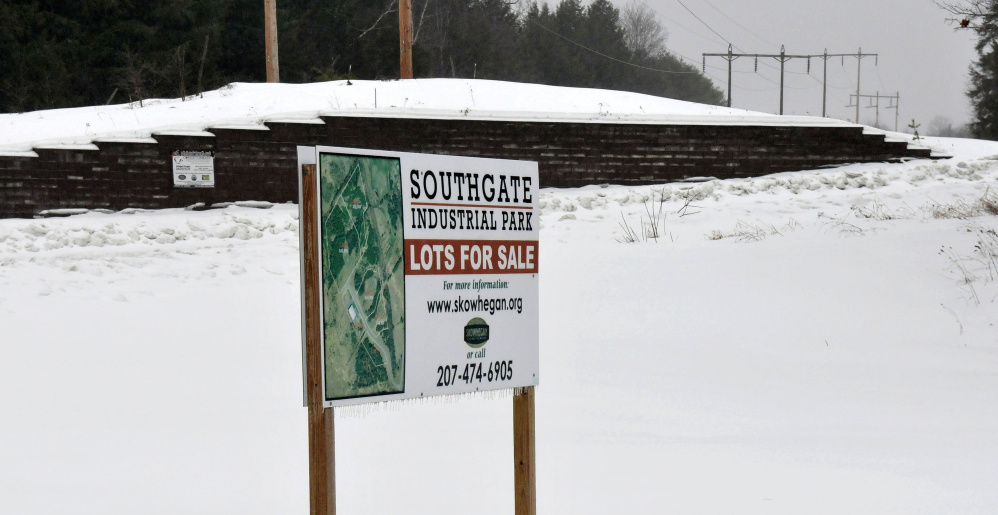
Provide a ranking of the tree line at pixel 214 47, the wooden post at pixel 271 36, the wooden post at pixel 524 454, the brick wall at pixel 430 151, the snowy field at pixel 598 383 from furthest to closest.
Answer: the tree line at pixel 214 47, the wooden post at pixel 271 36, the brick wall at pixel 430 151, the snowy field at pixel 598 383, the wooden post at pixel 524 454

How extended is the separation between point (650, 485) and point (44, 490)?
2912mm

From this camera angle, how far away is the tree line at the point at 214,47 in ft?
83.9

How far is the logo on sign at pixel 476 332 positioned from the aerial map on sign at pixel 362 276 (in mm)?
299

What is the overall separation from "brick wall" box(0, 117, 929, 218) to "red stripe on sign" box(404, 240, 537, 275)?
1149cm

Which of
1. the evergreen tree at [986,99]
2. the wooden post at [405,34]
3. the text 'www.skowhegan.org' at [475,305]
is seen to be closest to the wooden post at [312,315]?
→ the text 'www.skowhegan.org' at [475,305]

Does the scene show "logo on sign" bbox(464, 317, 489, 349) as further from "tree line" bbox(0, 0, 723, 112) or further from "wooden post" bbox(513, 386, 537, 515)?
"tree line" bbox(0, 0, 723, 112)

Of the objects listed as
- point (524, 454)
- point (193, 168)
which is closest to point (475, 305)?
point (524, 454)

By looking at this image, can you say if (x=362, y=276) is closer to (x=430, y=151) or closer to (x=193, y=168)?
(x=430, y=151)

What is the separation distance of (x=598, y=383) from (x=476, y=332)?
3270 millimetres

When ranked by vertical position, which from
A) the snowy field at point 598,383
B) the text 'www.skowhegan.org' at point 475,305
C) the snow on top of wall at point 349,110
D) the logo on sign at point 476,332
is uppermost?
the snow on top of wall at point 349,110

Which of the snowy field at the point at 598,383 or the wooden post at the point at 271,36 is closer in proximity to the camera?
the snowy field at the point at 598,383

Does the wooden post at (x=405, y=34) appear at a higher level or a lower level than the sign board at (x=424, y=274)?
higher

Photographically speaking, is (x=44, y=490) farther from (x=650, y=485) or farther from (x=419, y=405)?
(x=650, y=485)

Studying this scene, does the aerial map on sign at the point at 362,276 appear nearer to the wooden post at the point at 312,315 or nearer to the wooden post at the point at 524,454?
the wooden post at the point at 312,315
